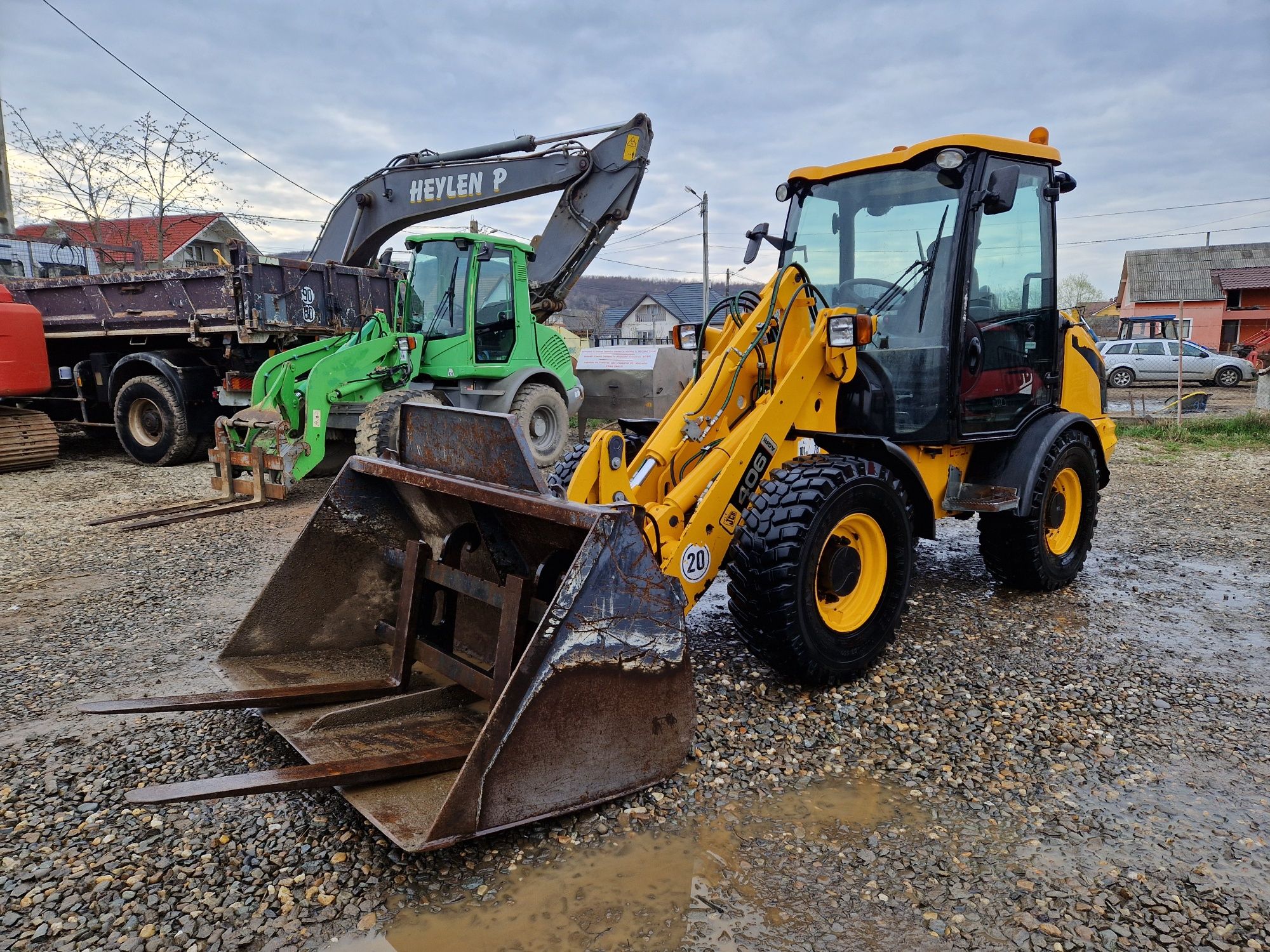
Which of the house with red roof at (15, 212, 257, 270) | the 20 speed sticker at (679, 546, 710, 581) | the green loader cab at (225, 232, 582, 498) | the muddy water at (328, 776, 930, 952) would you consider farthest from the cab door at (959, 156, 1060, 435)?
the house with red roof at (15, 212, 257, 270)

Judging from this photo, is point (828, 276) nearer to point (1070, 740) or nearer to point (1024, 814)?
point (1070, 740)

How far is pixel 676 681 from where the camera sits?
2791mm

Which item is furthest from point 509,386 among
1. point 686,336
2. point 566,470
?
point 566,470

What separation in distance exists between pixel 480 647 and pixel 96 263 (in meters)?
18.5

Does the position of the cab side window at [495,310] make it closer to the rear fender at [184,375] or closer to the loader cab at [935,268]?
the rear fender at [184,375]

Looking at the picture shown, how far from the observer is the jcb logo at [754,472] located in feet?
12.1

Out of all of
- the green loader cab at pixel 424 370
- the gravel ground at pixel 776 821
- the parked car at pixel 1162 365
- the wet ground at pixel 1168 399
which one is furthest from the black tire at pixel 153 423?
the parked car at pixel 1162 365

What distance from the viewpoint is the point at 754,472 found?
3754mm

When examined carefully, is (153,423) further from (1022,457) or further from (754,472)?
(1022,457)

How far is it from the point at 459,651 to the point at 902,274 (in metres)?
2.95

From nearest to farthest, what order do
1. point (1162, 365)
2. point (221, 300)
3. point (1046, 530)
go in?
point (1046, 530)
point (221, 300)
point (1162, 365)

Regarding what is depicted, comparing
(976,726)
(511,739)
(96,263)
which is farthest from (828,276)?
(96,263)

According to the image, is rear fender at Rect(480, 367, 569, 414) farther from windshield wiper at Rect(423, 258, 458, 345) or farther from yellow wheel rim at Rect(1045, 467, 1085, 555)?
yellow wheel rim at Rect(1045, 467, 1085, 555)

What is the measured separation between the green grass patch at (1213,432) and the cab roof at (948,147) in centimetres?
884
